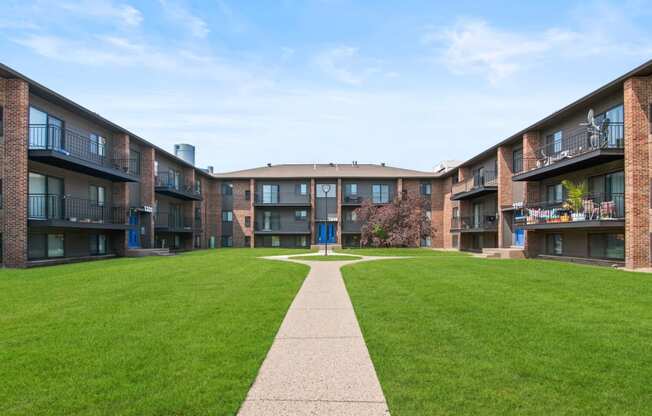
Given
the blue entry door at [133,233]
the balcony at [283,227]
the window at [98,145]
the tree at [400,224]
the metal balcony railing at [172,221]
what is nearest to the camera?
the window at [98,145]

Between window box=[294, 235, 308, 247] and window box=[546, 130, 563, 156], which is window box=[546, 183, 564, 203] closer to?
window box=[546, 130, 563, 156]

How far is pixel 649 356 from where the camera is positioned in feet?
18.2

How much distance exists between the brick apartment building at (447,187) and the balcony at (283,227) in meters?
5.70

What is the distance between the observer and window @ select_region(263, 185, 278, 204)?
4762 cm

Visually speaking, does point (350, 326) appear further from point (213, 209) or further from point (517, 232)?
point (213, 209)

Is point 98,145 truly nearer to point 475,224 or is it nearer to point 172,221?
point 172,221

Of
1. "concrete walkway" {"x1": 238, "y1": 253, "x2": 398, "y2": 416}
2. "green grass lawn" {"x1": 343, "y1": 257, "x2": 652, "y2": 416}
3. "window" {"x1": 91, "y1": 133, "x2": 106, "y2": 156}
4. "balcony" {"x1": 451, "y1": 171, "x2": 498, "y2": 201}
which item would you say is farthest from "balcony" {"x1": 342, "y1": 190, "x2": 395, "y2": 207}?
"concrete walkway" {"x1": 238, "y1": 253, "x2": 398, "y2": 416}

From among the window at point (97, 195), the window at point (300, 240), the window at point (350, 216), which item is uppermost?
the window at point (97, 195)

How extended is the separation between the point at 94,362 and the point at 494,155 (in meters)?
31.8

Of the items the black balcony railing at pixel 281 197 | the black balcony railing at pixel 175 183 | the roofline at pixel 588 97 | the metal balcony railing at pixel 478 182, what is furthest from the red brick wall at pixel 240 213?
the roofline at pixel 588 97

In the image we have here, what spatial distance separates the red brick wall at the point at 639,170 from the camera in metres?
17.2

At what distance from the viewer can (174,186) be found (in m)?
35.6

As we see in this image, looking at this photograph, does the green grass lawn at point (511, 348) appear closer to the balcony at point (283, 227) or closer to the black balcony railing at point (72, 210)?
the black balcony railing at point (72, 210)

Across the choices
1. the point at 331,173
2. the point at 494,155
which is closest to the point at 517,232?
the point at 494,155
